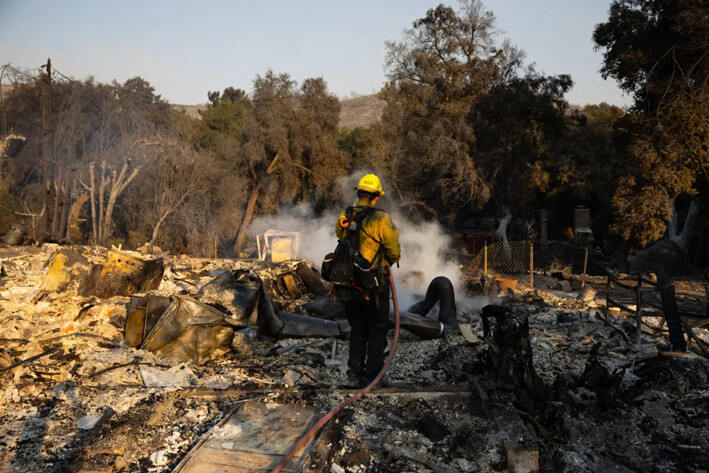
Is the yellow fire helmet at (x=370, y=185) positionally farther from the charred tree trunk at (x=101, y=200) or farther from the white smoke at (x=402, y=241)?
the charred tree trunk at (x=101, y=200)

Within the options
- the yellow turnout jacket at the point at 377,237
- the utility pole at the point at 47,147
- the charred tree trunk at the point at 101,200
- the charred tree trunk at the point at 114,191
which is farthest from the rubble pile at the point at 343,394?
the charred tree trunk at the point at 101,200

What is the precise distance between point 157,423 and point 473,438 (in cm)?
243

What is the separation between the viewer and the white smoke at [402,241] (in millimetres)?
11943

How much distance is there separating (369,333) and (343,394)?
1.97 feet

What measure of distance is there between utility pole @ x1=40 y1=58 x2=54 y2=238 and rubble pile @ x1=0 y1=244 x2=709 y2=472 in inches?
519

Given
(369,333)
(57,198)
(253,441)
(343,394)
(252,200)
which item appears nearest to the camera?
(253,441)

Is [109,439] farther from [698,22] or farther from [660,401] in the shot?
[698,22]

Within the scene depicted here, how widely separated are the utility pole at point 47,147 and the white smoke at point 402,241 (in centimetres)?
820

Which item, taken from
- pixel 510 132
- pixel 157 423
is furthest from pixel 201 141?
pixel 157 423

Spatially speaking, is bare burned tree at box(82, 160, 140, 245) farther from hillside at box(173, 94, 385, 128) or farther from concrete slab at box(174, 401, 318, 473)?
hillside at box(173, 94, 385, 128)

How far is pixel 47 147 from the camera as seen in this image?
17891 millimetres

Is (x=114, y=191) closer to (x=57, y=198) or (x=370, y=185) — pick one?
(x=57, y=198)

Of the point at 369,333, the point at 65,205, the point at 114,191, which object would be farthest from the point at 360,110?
the point at 369,333

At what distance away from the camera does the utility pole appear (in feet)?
56.4
